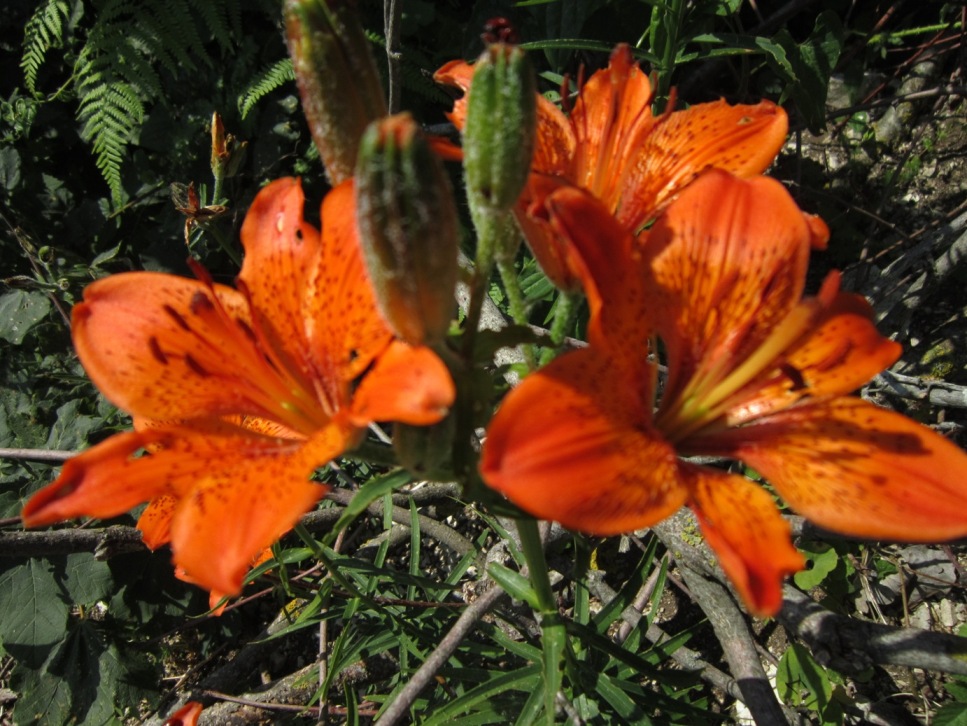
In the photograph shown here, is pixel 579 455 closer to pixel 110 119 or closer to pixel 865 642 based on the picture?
pixel 865 642

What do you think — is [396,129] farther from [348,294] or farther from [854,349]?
[854,349]

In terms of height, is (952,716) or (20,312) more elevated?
(20,312)

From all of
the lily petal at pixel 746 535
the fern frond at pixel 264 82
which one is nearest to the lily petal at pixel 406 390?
the lily petal at pixel 746 535

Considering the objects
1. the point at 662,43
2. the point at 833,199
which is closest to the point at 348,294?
the point at 662,43

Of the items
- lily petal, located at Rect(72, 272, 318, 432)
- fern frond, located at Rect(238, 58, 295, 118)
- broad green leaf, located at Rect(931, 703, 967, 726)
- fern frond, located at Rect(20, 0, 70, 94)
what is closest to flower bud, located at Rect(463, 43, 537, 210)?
lily petal, located at Rect(72, 272, 318, 432)

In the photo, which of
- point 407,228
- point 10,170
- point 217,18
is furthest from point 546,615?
point 10,170

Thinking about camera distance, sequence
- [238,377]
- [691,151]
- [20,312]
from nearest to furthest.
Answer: [238,377] → [691,151] → [20,312]

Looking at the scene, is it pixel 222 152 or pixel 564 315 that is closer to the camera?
pixel 564 315
